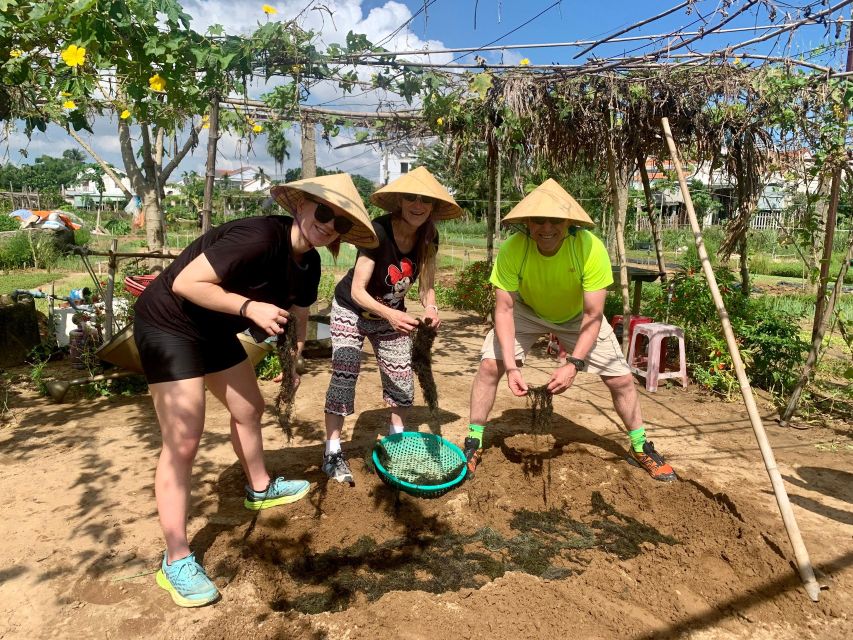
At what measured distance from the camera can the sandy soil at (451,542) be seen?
2.05m

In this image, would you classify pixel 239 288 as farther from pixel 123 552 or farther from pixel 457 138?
pixel 457 138

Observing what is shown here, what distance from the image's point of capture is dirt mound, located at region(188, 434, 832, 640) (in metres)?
2.05

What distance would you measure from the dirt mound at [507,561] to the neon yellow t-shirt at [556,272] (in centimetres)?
97

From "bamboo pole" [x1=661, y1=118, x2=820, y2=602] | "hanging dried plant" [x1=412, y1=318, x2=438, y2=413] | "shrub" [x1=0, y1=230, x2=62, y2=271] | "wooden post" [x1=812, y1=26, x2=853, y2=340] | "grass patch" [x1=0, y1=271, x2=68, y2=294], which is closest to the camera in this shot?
"bamboo pole" [x1=661, y1=118, x2=820, y2=602]

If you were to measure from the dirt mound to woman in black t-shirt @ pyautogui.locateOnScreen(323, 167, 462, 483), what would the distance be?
47 cm

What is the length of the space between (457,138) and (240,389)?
4.65 m

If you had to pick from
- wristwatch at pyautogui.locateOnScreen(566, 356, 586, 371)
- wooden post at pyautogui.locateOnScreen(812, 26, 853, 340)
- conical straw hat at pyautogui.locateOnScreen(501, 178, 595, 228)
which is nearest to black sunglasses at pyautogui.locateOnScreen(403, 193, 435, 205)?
conical straw hat at pyautogui.locateOnScreen(501, 178, 595, 228)

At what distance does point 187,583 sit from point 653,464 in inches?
96.1

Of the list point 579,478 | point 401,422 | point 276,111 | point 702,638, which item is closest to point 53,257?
point 276,111

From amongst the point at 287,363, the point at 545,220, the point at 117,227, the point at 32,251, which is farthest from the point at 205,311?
the point at 117,227

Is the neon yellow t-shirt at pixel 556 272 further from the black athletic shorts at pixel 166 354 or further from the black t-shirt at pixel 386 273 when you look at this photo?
the black athletic shorts at pixel 166 354

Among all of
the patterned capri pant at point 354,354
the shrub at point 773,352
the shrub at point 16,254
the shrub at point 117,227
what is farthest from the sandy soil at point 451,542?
the shrub at point 117,227

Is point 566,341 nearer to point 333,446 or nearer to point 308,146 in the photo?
point 333,446

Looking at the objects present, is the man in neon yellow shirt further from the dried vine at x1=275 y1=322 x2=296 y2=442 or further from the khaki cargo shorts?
the dried vine at x1=275 y1=322 x2=296 y2=442
